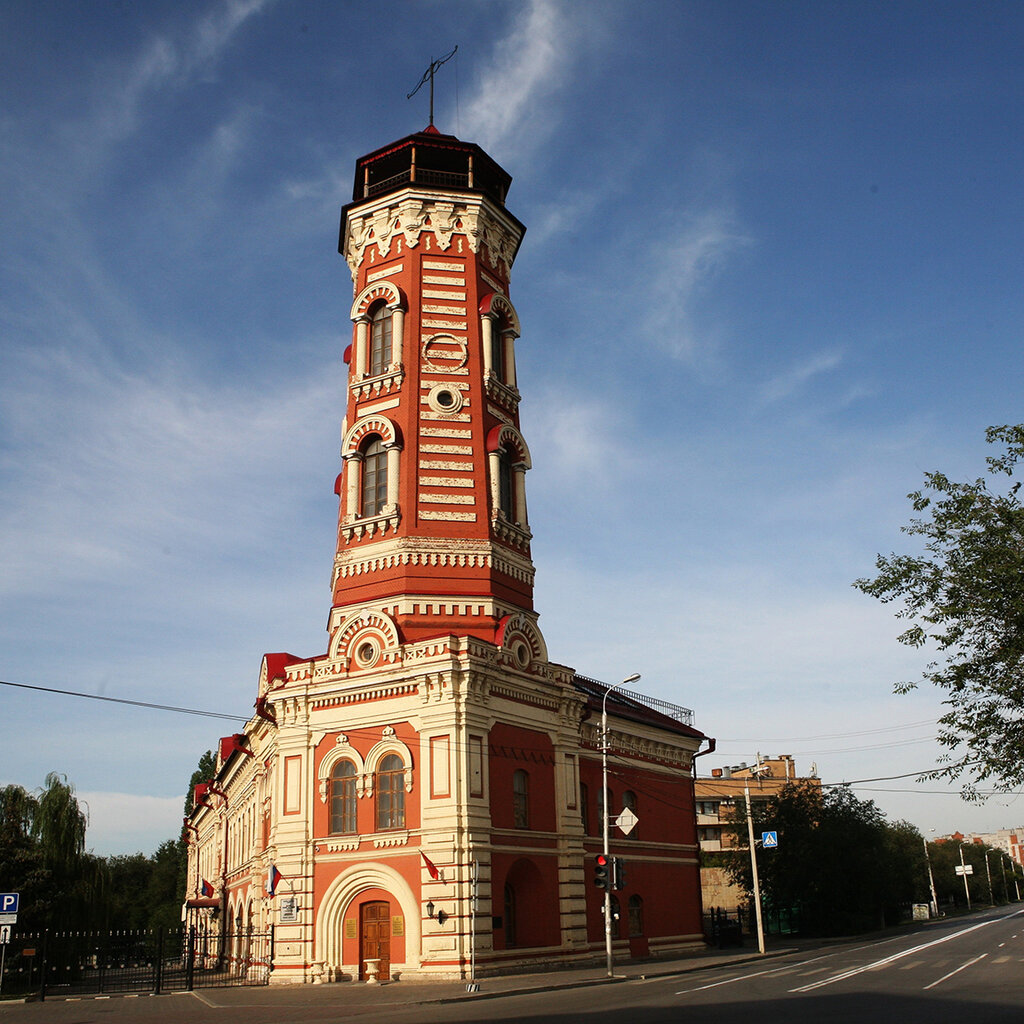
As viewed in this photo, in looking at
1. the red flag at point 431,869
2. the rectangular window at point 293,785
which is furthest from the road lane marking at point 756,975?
the rectangular window at point 293,785

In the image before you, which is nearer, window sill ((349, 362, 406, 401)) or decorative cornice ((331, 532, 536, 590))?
decorative cornice ((331, 532, 536, 590))

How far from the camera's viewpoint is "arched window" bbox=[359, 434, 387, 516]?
33.5 meters

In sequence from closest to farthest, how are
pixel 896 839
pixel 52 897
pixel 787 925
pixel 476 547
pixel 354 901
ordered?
pixel 354 901
pixel 476 547
pixel 52 897
pixel 787 925
pixel 896 839

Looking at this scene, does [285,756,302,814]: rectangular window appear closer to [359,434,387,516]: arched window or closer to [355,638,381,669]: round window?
[355,638,381,669]: round window

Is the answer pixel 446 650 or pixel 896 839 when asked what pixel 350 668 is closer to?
pixel 446 650

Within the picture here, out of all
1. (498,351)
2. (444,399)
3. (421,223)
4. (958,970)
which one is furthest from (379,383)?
(958,970)

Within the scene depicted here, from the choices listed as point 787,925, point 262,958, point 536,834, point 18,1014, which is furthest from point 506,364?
point 787,925

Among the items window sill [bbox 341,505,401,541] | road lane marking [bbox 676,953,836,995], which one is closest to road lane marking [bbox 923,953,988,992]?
road lane marking [bbox 676,953,836,995]

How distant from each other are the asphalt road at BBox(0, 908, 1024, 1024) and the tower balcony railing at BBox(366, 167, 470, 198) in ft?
92.8

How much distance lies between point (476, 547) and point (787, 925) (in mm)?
38682

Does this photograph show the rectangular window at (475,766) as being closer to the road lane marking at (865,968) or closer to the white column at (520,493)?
the white column at (520,493)

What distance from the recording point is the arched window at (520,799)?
2982 centimetres

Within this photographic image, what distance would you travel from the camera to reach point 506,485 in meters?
35.2

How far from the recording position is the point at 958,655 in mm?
24047
